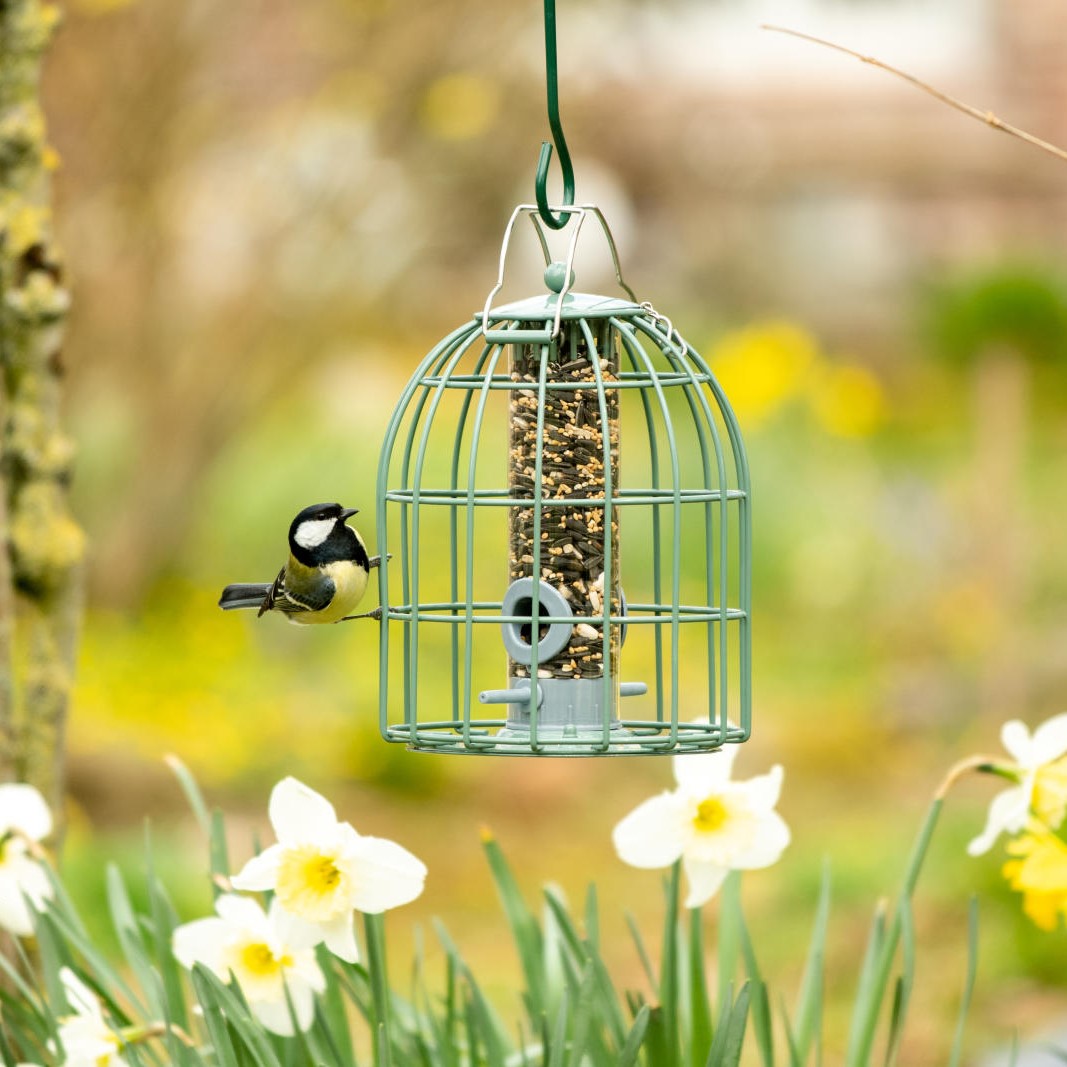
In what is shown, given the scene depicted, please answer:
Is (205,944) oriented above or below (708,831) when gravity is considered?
below

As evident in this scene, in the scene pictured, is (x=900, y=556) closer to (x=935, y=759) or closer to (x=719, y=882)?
(x=935, y=759)

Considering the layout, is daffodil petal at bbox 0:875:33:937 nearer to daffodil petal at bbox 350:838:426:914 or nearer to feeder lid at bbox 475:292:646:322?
daffodil petal at bbox 350:838:426:914

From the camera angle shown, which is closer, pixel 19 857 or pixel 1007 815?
pixel 1007 815

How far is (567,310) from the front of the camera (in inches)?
102

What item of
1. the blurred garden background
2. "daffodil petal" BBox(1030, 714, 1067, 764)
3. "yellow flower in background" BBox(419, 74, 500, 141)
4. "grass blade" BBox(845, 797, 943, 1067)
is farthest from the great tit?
"yellow flower in background" BBox(419, 74, 500, 141)

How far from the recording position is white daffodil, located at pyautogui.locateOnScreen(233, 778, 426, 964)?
2184 mm

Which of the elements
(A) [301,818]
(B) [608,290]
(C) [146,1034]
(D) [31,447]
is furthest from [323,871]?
(B) [608,290]

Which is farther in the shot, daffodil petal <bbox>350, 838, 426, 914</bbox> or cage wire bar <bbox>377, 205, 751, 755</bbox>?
cage wire bar <bbox>377, 205, 751, 755</bbox>

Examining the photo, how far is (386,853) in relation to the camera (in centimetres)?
218

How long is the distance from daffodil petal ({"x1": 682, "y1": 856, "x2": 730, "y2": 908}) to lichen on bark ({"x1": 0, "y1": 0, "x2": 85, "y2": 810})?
1282 mm

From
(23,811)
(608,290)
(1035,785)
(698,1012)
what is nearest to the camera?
(1035,785)

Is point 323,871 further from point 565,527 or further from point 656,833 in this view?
point 565,527

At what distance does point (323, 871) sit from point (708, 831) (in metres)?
0.61

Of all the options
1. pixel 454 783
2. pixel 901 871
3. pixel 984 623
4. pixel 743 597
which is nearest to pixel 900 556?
pixel 984 623
